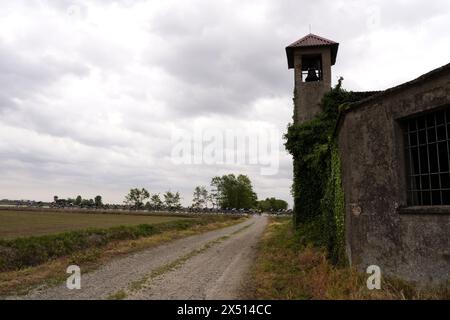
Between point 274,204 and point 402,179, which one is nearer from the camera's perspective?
point 402,179

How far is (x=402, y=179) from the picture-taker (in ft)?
27.1

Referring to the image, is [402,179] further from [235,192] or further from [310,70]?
[235,192]

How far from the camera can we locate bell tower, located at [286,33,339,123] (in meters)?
25.0

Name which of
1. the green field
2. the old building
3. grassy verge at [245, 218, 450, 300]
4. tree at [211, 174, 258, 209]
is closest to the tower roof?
grassy verge at [245, 218, 450, 300]

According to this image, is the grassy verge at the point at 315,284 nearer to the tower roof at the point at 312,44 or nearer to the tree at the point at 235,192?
the tower roof at the point at 312,44

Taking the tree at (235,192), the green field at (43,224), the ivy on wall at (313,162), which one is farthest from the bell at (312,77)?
the tree at (235,192)

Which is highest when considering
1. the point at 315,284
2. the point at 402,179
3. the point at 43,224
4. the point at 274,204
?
the point at 402,179

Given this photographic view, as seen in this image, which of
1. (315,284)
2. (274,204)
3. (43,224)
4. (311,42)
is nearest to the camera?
(315,284)

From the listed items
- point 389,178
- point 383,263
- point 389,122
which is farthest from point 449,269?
point 389,122

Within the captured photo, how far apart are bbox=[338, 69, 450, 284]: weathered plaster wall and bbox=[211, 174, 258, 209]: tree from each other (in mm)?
106630

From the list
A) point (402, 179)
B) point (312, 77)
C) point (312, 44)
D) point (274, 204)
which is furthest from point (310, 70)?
point (274, 204)

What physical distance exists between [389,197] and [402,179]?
52cm

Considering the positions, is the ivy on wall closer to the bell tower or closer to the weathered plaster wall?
the bell tower
